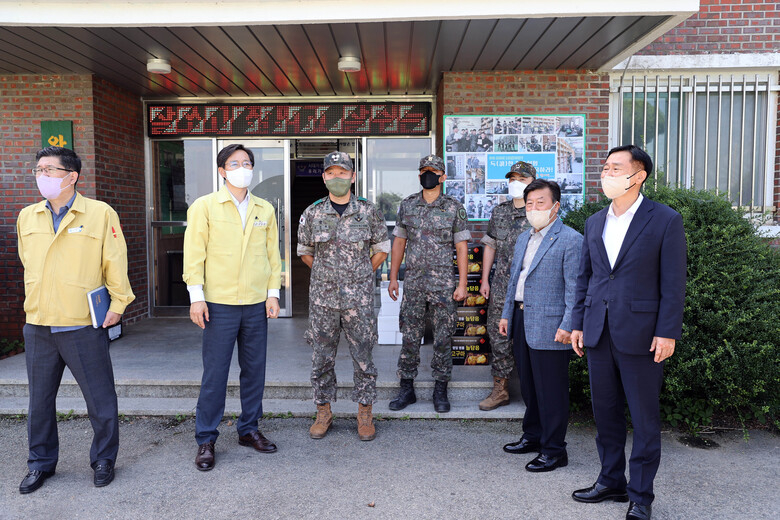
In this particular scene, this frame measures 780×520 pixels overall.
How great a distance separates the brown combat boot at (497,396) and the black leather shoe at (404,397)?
0.58 metres

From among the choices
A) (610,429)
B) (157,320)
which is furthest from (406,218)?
(157,320)

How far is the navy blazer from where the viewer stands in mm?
2705

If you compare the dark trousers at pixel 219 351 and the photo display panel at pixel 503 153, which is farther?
the photo display panel at pixel 503 153

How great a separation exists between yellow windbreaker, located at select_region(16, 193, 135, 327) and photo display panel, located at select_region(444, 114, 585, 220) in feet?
12.6

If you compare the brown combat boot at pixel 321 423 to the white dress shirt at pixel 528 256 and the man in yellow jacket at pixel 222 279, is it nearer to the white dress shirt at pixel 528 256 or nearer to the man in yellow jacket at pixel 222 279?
the man in yellow jacket at pixel 222 279

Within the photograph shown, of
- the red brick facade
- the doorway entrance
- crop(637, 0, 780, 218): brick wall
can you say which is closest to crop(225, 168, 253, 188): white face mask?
the red brick facade

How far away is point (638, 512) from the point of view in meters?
2.78

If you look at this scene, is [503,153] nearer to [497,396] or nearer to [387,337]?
[387,337]

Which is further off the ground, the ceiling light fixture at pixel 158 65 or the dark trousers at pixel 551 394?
the ceiling light fixture at pixel 158 65

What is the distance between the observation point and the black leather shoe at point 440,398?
439 centimetres

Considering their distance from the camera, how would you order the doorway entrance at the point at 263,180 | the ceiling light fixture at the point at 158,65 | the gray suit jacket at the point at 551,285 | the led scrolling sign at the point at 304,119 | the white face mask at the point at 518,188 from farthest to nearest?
the doorway entrance at the point at 263,180 < the led scrolling sign at the point at 304,119 < the ceiling light fixture at the point at 158,65 < the white face mask at the point at 518,188 < the gray suit jacket at the point at 551,285

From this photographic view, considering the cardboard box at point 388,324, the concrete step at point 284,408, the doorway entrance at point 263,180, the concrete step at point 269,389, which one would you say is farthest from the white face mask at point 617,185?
the doorway entrance at point 263,180

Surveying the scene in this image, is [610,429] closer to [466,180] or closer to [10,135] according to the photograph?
[466,180]

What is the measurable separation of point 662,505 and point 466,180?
13.0 ft
